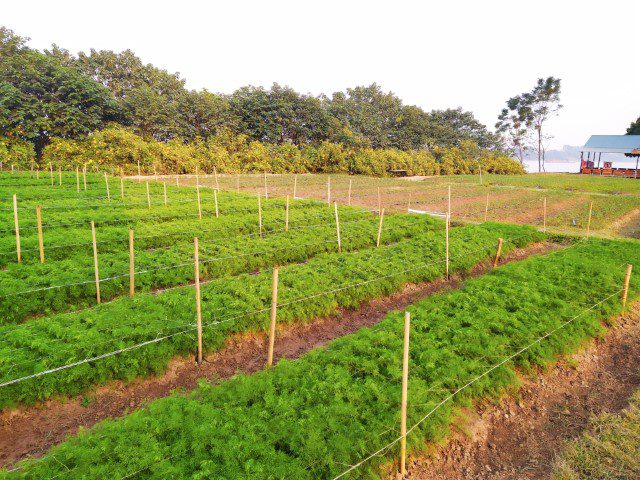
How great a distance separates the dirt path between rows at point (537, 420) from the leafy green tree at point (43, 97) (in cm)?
5459

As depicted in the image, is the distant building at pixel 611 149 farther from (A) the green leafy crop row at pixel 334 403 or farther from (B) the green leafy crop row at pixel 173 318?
(A) the green leafy crop row at pixel 334 403

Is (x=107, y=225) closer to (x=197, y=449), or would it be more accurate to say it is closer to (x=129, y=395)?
(x=129, y=395)

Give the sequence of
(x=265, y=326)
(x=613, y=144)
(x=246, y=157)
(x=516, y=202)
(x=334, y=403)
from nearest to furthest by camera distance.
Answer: (x=334, y=403)
(x=265, y=326)
(x=516, y=202)
(x=246, y=157)
(x=613, y=144)

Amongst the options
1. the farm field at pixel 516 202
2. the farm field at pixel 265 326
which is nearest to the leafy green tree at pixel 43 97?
the farm field at pixel 516 202

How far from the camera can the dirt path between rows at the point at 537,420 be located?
5.93m

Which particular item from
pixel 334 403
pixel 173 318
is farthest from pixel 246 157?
pixel 334 403

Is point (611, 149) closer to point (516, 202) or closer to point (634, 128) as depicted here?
point (634, 128)

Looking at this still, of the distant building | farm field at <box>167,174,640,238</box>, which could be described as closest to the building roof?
the distant building

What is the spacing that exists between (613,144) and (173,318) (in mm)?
81409

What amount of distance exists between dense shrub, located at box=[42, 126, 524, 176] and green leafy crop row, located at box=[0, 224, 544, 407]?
132ft

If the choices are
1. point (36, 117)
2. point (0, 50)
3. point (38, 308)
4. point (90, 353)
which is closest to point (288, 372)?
point (90, 353)

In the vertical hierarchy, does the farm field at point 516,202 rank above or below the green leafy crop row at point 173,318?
above

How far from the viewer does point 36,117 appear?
4447cm

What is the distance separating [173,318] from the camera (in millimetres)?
9008
